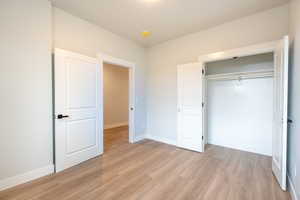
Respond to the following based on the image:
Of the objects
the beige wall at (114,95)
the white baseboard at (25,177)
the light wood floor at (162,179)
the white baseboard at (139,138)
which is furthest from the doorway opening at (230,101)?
the beige wall at (114,95)

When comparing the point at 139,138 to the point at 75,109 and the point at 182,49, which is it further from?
the point at 182,49

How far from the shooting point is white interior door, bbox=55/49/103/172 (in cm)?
232

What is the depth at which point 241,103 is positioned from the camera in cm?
323

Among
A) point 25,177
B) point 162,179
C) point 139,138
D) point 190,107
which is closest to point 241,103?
point 190,107

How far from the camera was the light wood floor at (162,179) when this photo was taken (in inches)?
69.0

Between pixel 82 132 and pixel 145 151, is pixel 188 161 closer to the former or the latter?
pixel 145 151

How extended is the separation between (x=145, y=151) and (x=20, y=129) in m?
2.32

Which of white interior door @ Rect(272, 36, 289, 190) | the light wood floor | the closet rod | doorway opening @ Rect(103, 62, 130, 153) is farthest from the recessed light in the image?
the light wood floor

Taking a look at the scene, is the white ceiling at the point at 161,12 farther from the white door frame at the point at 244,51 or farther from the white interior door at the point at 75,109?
the white interior door at the point at 75,109

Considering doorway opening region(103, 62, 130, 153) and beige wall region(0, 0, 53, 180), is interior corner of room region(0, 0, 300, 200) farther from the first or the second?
doorway opening region(103, 62, 130, 153)

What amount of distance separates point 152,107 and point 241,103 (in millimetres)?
2314

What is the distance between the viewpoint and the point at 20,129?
1.95 m

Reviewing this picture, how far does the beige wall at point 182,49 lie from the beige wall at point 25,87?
260 cm

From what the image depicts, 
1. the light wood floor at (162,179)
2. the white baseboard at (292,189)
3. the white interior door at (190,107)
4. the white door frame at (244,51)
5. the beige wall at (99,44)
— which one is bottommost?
the light wood floor at (162,179)
